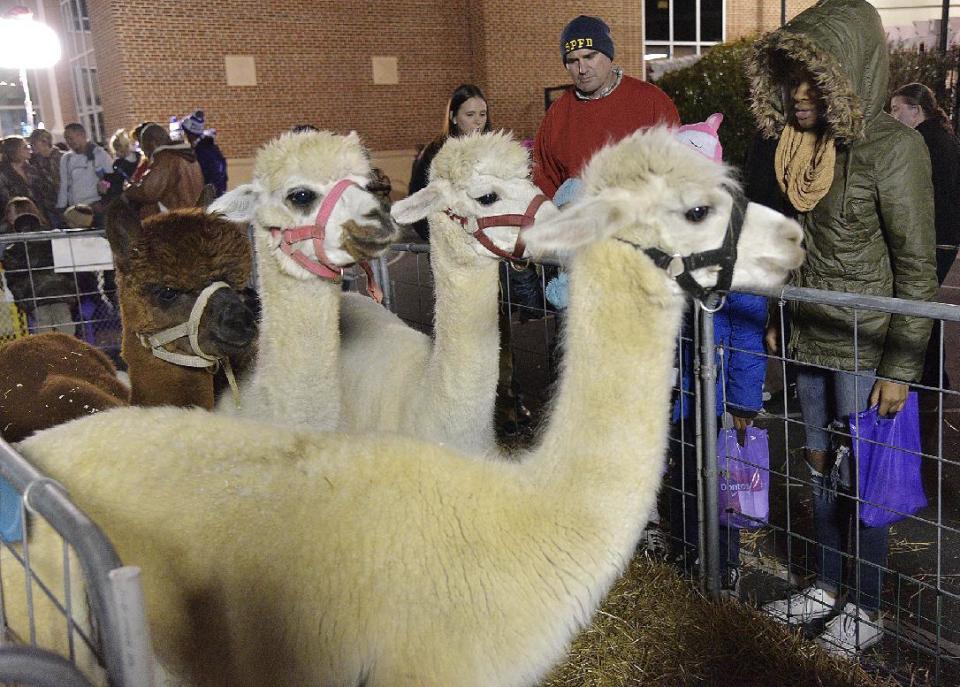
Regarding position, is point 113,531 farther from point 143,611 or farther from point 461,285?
point 461,285

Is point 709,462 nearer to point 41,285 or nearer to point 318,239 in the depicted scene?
point 318,239

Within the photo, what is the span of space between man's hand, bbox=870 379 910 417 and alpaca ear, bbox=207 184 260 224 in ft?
8.31

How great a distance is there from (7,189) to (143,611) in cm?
1036

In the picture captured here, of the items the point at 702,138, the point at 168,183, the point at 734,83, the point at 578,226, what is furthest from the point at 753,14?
the point at 578,226

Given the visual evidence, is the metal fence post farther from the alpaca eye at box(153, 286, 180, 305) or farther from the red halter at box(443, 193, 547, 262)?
the alpaca eye at box(153, 286, 180, 305)

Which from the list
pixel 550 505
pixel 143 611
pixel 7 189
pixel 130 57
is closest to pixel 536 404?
pixel 550 505

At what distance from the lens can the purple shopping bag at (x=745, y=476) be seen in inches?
121

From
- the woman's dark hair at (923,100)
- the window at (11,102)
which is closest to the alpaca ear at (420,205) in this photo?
the woman's dark hair at (923,100)

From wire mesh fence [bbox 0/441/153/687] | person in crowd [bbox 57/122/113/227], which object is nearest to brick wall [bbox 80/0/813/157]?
person in crowd [bbox 57/122/113/227]

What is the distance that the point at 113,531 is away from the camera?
5.73ft

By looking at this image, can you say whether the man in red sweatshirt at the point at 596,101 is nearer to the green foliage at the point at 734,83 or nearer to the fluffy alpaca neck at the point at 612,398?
the fluffy alpaca neck at the point at 612,398

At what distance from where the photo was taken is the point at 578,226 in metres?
1.96

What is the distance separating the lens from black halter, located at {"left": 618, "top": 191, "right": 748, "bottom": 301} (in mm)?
2051

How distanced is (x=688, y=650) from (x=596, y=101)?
2497 mm
